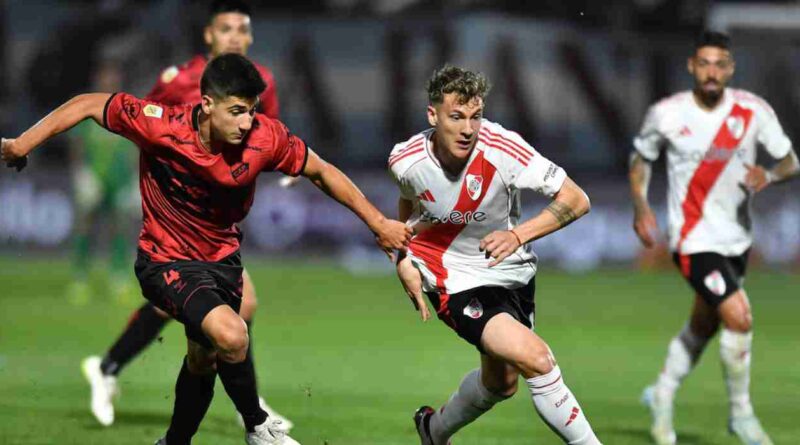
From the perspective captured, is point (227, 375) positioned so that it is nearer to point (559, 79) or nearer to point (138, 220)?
point (138, 220)

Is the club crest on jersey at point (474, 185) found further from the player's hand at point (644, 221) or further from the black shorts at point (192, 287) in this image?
the player's hand at point (644, 221)

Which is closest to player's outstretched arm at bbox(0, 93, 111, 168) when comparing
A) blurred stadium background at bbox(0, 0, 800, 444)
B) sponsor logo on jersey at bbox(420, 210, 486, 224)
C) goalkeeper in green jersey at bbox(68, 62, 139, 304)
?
sponsor logo on jersey at bbox(420, 210, 486, 224)

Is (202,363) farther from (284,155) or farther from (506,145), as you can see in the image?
(506,145)

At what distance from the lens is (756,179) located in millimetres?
8234

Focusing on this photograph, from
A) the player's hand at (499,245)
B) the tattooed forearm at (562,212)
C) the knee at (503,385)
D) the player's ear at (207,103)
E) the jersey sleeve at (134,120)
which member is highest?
the player's ear at (207,103)

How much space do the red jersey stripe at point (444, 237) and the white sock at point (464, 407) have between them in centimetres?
37

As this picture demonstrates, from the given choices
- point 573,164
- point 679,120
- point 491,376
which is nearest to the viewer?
point 491,376

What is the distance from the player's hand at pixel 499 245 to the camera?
602 cm

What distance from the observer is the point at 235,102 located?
6184mm

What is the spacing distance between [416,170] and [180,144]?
1.03 m

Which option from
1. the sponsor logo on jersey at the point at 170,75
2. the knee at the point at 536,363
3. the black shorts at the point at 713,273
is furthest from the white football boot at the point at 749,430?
the sponsor logo on jersey at the point at 170,75

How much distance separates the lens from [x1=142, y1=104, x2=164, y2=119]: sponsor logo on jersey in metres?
6.37

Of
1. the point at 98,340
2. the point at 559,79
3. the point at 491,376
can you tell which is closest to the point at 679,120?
the point at 491,376

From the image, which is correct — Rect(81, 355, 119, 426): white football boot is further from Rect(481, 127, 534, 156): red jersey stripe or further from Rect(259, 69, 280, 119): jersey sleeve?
Rect(481, 127, 534, 156): red jersey stripe
